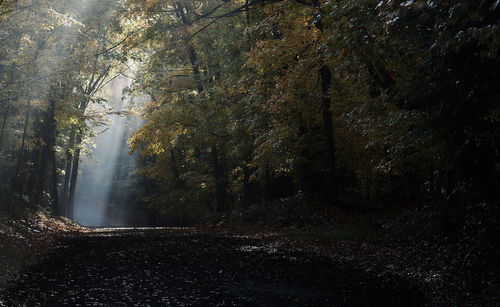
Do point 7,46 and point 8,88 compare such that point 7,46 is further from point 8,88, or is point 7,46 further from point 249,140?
point 249,140

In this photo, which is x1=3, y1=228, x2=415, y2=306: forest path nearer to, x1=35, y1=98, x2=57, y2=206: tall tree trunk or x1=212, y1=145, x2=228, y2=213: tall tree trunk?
x1=35, y1=98, x2=57, y2=206: tall tree trunk

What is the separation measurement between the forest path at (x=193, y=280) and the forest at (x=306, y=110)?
191 cm

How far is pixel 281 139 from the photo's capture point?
16.2 meters

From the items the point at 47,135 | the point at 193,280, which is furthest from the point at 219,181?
the point at 193,280

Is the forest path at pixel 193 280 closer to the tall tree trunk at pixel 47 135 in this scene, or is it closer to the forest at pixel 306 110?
the forest at pixel 306 110

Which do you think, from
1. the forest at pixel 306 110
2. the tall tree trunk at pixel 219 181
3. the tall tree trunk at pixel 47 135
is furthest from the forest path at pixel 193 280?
the tall tree trunk at pixel 219 181

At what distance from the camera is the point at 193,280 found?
768 cm

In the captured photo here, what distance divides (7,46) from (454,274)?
16926 mm

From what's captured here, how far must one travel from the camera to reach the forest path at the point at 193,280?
621 centimetres

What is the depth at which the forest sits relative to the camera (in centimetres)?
693

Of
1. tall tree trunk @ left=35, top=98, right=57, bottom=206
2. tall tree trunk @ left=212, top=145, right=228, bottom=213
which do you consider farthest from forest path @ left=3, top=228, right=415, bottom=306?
tall tree trunk @ left=212, top=145, right=228, bottom=213

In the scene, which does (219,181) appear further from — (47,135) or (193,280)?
(193,280)

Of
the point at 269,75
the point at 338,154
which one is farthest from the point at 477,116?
Result: the point at 338,154

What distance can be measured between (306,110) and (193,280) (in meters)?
11.1
